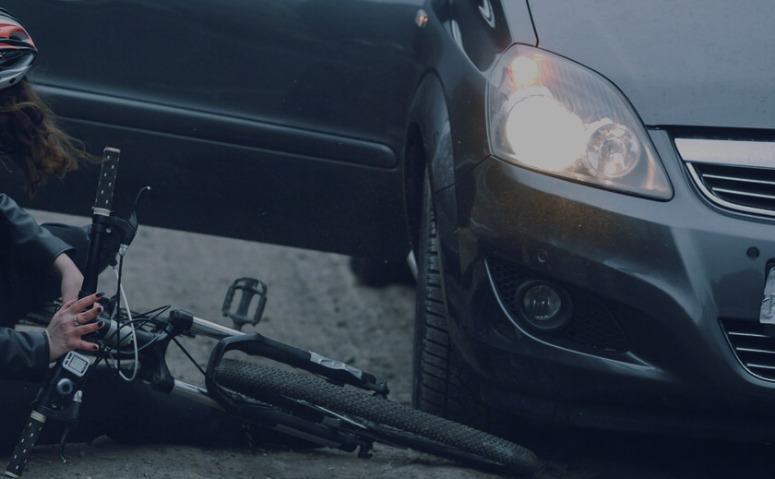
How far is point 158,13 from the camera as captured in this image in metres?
3.99

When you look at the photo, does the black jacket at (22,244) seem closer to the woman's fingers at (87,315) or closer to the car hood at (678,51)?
the woman's fingers at (87,315)

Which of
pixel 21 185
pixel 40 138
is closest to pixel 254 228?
pixel 21 185

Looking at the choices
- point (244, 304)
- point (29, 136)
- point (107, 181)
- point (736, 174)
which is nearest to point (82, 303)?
point (107, 181)

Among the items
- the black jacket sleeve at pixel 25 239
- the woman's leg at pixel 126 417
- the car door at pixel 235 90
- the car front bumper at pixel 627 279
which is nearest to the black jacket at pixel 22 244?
the black jacket sleeve at pixel 25 239

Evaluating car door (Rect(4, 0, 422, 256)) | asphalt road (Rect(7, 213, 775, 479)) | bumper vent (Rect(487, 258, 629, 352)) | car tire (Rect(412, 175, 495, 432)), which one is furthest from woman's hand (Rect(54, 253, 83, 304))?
bumper vent (Rect(487, 258, 629, 352))

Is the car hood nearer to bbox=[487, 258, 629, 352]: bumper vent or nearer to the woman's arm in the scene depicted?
bbox=[487, 258, 629, 352]: bumper vent

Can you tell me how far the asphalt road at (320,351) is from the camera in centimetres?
346


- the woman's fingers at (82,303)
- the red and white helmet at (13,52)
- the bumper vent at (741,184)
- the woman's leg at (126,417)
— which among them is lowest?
the woman's leg at (126,417)

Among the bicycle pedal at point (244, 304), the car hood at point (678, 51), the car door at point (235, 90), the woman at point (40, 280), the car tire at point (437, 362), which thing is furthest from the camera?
the car door at point (235, 90)

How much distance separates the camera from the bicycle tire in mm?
3385

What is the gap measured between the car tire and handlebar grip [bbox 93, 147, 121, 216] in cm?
84

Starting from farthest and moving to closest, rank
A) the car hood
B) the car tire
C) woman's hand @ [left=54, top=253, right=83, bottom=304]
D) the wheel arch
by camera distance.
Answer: the car tire
the wheel arch
woman's hand @ [left=54, top=253, right=83, bottom=304]
the car hood

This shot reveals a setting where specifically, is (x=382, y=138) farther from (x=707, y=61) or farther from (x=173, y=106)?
(x=707, y=61)

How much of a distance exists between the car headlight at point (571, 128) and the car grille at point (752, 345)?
12.6 inches
